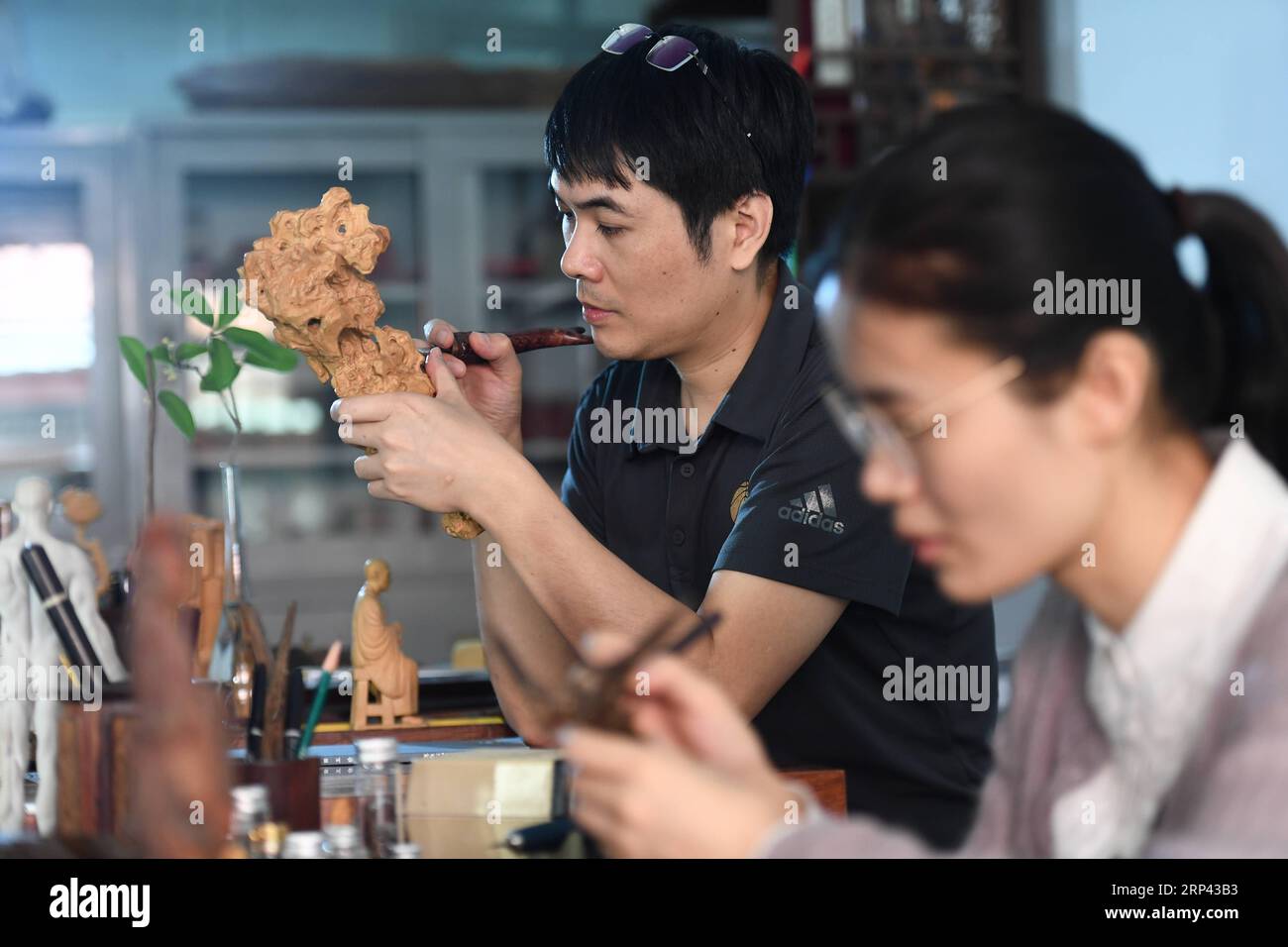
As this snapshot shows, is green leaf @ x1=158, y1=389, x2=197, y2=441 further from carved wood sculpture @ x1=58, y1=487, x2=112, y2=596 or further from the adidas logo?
the adidas logo

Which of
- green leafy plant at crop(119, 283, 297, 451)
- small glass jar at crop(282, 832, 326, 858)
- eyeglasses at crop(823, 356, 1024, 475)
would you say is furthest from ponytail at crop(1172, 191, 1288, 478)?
green leafy plant at crop(119, 283, 297, 451)

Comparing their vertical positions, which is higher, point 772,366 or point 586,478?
point 772,366

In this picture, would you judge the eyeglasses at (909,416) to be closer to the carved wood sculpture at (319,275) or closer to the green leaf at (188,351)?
the carved wood sculpture at (319,275)

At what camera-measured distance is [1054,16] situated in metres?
3.32

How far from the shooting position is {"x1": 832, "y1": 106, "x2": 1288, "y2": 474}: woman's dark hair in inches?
30.8

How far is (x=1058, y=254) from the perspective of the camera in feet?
2.56

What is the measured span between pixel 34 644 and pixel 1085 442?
891 millimetres

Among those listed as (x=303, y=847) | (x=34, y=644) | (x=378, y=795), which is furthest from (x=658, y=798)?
(x=34, y=644)

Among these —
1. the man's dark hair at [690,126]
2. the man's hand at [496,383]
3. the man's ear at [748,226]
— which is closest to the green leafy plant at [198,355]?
the man's hand at [496,383]

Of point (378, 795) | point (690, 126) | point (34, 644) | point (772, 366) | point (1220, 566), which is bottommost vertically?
point (378, 795)

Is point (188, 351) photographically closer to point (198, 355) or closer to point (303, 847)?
point (198, 355)

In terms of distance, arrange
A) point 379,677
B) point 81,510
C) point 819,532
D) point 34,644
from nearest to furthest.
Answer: point 34,644, point 819,532, point 379,677, point 81,510

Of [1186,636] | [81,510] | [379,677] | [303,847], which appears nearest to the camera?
[1186,636]

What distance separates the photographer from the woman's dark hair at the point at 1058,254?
0.78 m
